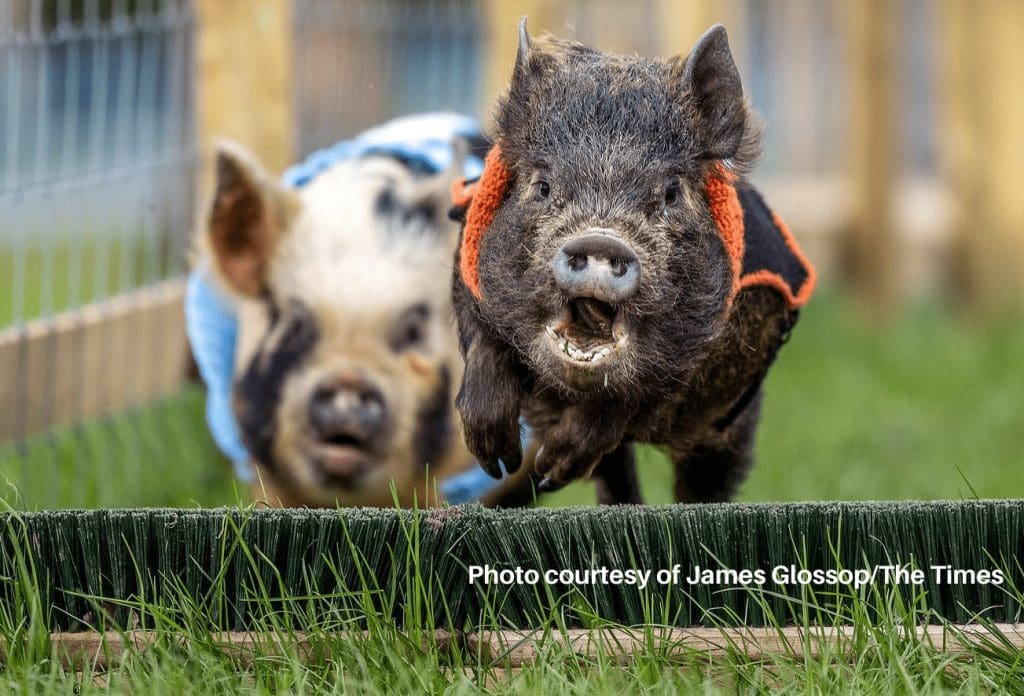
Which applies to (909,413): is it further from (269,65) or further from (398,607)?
(398,607)

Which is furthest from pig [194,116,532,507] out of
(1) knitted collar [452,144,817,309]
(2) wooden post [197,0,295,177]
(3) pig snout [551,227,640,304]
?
(3) pig snout [551,227,640,304]

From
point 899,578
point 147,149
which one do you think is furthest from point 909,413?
point 899,578

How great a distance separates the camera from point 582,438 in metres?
2.90

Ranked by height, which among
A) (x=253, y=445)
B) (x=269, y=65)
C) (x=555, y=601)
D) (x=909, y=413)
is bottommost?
(x=909, y=413)

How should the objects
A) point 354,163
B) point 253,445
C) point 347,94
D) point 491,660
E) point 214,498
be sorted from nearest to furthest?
point 491,660 → point 253,445 → point 354,163 → point 214,498 → point 347,94

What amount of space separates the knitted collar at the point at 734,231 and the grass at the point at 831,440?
70 centimetres

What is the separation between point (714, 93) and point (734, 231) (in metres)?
0.27

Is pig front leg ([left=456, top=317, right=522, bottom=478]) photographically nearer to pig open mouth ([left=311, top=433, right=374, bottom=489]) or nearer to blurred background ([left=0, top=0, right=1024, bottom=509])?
blurred background ([left=0, top=0, right=1024, bottom=509])

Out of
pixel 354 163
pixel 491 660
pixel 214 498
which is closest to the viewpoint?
pixel 491 660

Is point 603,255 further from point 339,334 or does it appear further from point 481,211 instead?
point 339,334

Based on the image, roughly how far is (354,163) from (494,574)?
2.40 metres

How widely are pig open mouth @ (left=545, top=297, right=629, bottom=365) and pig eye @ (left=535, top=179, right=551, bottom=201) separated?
0.23 m

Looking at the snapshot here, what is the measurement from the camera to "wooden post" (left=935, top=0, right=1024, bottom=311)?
9477 millimetres

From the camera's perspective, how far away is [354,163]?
512 cm
